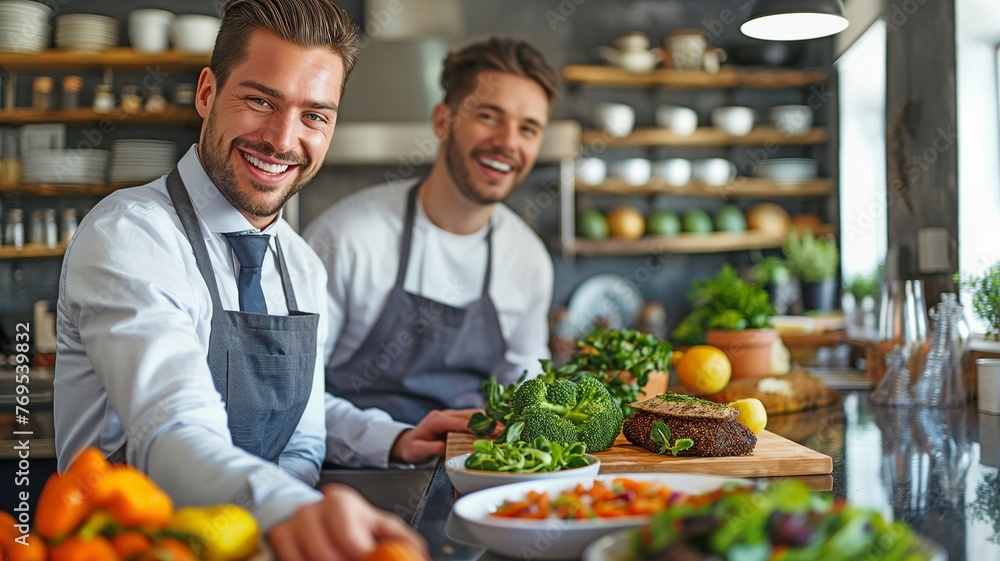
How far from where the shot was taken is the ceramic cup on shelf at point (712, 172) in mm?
5176

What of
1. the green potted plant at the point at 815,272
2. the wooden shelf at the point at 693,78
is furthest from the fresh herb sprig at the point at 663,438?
the wooden shelf at the point at 693,78

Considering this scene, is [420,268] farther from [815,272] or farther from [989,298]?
[815,272]

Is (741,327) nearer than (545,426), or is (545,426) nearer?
(545,426)

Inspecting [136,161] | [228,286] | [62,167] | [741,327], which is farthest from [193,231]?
[62,167]

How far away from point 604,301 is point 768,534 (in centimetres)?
462

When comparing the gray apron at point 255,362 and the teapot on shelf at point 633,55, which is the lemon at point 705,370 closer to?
the gray apron at point 255,362

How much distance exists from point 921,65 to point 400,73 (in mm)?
2555

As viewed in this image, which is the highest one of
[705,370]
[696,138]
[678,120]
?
[678,120]

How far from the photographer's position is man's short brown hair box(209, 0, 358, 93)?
1706 millimetres

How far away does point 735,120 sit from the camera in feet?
17.2

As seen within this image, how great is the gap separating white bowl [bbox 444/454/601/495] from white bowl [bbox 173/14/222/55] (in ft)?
12.7

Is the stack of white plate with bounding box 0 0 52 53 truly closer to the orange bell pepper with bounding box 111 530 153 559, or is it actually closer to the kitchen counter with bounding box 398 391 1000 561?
the kitchen counter with bounding box 398 391 1000 561

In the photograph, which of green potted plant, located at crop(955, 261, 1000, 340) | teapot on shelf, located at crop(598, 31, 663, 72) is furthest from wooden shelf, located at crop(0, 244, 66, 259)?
green potted plant, located at crop(955, 261, 1000, 340)

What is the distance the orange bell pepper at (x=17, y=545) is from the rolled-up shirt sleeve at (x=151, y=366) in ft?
0.55
